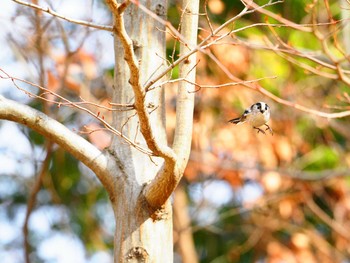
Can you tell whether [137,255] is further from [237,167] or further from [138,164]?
[237,167]

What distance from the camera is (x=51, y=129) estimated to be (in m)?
2.35

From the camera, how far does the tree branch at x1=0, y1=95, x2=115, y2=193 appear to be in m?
2.32

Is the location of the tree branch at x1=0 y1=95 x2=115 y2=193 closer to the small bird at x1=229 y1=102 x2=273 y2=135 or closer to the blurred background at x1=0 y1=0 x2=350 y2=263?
the small bird at x1=229 y1=102 x2=273 y2=135

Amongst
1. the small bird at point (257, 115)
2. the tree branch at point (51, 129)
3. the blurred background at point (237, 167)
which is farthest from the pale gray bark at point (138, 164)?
the blurred background at point (237, 167)

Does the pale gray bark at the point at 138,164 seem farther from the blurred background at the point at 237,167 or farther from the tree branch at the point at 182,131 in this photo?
the blurred background at the point at 237,167

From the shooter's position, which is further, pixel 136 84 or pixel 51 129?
pixel 51 129

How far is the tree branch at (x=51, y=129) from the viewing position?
7.63 ft

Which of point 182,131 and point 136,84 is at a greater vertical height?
point 182,131

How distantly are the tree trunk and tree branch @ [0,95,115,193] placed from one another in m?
0.11

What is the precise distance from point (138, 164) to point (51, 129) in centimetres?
34

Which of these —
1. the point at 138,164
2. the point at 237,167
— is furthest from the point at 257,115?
the point at 237,167

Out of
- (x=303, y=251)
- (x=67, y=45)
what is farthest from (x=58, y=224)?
A: (x=67, y=45)

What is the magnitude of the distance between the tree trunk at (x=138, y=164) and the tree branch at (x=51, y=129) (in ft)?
0.35

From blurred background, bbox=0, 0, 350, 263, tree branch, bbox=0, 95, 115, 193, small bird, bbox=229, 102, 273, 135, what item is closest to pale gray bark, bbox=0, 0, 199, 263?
tree branch, bbox=0, 95, 115, 193
